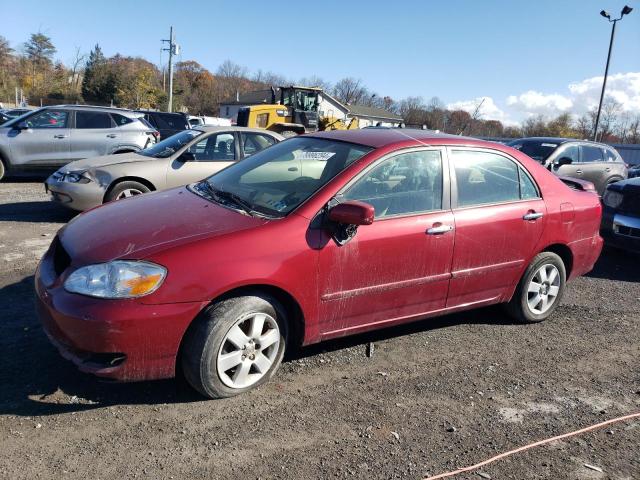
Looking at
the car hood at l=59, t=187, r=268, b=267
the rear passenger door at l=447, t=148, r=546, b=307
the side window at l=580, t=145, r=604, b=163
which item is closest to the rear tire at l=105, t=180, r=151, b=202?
the car hood at l=59, t=187, r=268, b=267

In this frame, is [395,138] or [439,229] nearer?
[439,229]

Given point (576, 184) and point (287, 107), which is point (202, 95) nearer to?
point (287, 107)

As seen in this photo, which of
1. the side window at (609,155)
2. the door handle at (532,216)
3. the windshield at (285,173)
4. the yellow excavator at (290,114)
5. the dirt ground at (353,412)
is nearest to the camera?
the dirt ground at (353,412)

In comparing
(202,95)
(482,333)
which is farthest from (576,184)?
(202,95)

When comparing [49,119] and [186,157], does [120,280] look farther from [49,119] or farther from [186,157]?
[49,119]

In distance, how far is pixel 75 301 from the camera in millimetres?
2863

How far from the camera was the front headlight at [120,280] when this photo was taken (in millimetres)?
2852

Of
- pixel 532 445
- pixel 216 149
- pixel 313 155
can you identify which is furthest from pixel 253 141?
pixel 532 445

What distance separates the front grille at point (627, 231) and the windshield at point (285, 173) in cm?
483

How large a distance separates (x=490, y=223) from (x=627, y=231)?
3.92 m

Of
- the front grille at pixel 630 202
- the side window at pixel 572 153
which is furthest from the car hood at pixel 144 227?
the side window at pixel 572 153

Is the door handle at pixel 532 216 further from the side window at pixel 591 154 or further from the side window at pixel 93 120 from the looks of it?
the side window at pixel 93 120

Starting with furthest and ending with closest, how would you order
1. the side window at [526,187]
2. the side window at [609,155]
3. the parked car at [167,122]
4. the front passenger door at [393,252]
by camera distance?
the parked car at [167,122] → the side window at [609,155] → the side window at [526,187] → the front passenger door at [393,252]

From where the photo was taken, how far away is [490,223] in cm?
411
